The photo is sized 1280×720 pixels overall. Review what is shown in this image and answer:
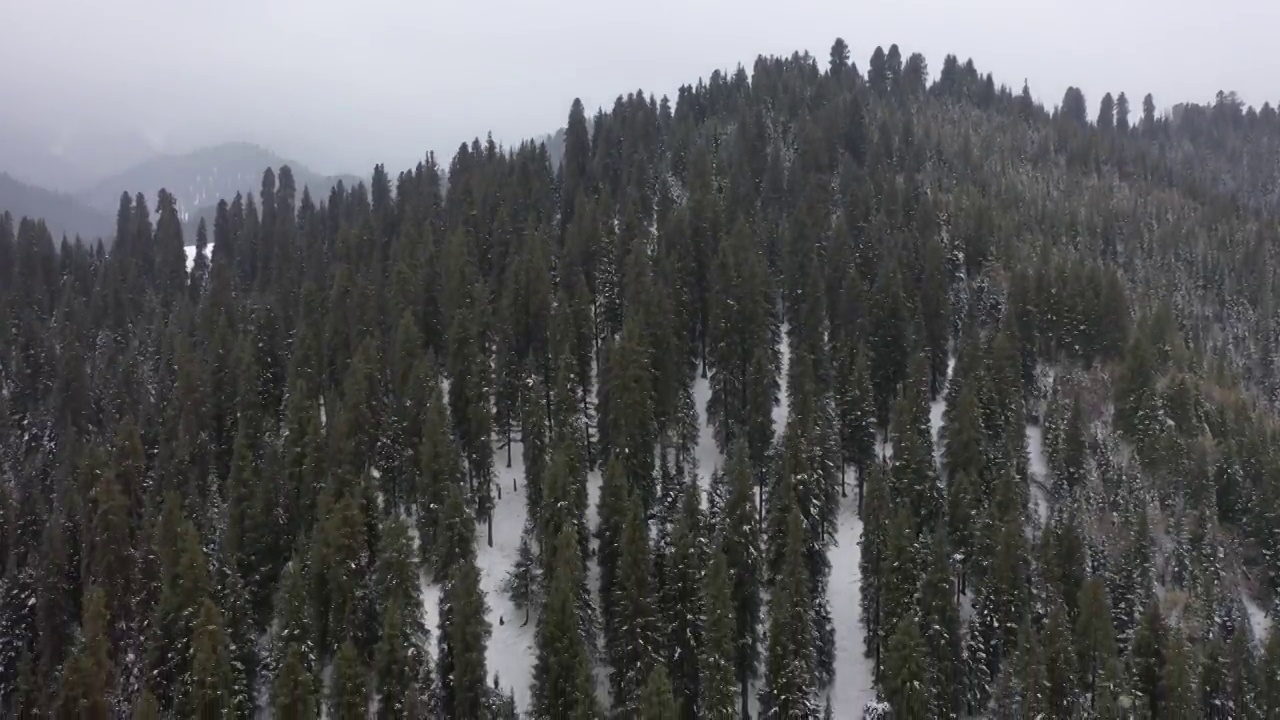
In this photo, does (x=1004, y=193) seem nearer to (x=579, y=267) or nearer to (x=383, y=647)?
(x=579, y=267)

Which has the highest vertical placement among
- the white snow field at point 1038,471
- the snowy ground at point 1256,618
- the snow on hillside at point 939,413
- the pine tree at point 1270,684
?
the snow on hillside at point 939,413

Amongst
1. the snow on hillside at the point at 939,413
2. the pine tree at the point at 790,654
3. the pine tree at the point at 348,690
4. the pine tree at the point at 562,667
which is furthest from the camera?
the snow on hillside at the point at 939,413

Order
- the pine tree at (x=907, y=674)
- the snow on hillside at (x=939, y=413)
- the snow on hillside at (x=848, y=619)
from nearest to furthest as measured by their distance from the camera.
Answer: the pine tree at (x=907, y=674) < the snow on hillside at (x=848, y=619) < the snow on hillside at (x=939, y=413)

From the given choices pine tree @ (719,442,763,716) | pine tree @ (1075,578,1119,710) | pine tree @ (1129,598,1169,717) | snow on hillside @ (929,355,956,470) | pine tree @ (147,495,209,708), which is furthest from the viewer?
snow on hillside @ (929,355,956,470)

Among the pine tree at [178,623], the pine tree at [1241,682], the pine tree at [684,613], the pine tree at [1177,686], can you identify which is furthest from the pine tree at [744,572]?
the pine tree at [178,623]

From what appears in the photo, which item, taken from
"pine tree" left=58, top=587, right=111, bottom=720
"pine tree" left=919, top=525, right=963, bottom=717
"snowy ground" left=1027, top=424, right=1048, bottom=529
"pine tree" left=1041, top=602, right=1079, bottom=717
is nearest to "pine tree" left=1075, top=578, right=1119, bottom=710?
"pine tree" left=1041, top=602, right=1079, bottom=717

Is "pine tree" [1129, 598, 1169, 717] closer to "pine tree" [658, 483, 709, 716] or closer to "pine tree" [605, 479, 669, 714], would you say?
"pine tree" [658, 483, 709, 716]

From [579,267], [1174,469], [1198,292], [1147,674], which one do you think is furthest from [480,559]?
[1198,292]

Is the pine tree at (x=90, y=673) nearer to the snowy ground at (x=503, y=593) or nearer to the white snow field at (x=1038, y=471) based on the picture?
the snowy ground at (x=503, y=593)

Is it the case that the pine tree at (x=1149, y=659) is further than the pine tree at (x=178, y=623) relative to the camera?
Yes

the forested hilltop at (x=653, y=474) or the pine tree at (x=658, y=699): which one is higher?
the forested hilltop at (x=653, y=474)
